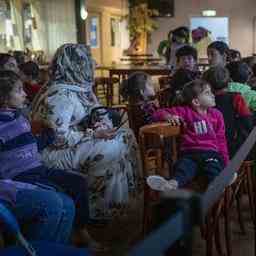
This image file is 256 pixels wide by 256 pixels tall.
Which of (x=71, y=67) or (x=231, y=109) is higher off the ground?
(x=71, y=67)

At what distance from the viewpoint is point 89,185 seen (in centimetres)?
302

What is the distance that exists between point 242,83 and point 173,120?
111 cm

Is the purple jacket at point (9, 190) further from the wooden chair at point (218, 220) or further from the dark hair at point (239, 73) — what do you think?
the dark hair at point (239, 73)

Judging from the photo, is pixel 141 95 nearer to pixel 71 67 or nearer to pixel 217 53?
pixel 71 67

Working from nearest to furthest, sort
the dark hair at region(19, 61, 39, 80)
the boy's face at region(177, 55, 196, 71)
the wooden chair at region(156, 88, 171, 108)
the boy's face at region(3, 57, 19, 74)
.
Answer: the boy's face at region(3, 57, 19, 74), the wooden chair at region(156, 88, 171, 108), the dark hair at region(19, 61, 39, 80), the boy's face at region(177, 55, 196, 71)

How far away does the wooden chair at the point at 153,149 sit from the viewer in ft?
8.34

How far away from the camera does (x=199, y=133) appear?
2.79 metres

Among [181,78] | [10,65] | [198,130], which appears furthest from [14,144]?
[181,78]

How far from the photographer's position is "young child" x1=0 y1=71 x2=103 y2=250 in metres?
2.35

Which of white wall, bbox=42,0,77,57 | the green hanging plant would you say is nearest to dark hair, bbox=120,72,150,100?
white wall, bbox=42,0,77,57

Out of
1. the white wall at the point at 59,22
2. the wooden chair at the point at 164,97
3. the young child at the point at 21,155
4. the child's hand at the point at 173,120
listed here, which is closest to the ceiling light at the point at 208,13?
the white wall at the point at 59,22

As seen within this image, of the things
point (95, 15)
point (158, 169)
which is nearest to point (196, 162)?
point (158, 169)

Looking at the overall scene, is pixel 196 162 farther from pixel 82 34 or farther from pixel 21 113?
pixel 82 34

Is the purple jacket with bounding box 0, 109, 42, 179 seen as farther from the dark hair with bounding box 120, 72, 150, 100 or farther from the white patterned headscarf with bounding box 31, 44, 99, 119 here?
the dark hair with bounding box 120, 72, 150, 100
